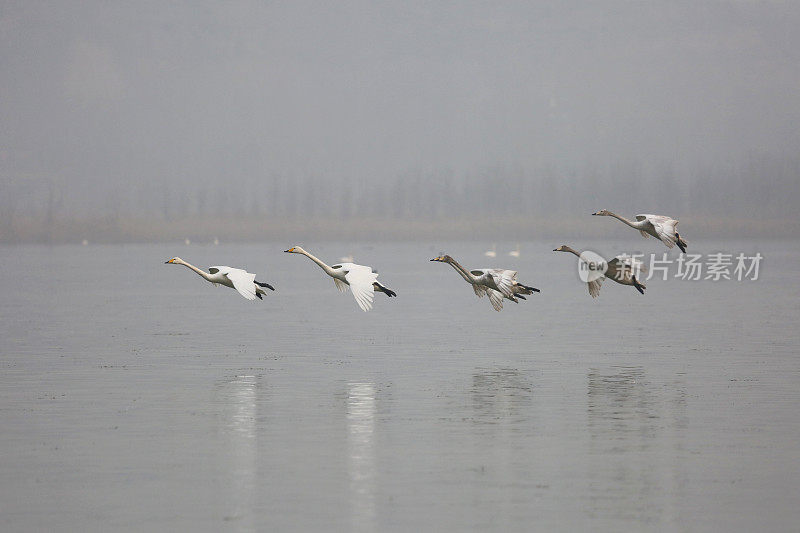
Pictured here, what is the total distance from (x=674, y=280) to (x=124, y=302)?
76.6 meters

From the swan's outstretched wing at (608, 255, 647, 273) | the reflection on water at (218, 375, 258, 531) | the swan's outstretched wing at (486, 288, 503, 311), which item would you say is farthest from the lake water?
the swan's outstretched wing at (608, 255, 647, 273)

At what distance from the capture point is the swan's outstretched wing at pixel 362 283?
30.5 metres

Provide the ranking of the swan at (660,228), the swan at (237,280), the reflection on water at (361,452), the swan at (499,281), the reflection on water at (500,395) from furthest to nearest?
the swan at (499,281) → the reflection on water at (500,395) → the swan at (237,280) → the swan at (660,228) → the reflection on water at (361,452)

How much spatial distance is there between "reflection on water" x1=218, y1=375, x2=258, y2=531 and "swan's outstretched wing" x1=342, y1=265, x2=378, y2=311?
13.8ft

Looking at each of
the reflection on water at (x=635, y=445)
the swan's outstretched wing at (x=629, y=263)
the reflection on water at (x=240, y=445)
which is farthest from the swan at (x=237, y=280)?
the reflection on water at (x=635, y=445)

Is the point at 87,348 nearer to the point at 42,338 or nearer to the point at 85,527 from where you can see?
the point at 42,338

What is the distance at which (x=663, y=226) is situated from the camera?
2894 centimetres

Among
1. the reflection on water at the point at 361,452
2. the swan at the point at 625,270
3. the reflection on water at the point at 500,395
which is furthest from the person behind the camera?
the reflection on water at the point at 500,395

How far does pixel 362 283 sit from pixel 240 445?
531 centimetres

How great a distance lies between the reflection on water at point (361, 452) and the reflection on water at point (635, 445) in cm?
417

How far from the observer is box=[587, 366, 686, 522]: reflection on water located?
900 inches

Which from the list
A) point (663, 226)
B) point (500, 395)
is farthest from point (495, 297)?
point (663, 226)

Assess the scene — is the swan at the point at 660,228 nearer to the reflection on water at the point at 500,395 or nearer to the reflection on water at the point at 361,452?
the reflection on water at the point at 500,395

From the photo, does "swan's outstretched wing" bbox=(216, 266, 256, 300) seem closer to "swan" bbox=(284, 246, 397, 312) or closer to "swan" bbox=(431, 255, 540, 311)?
→ "swan" bbox=(284, 246, 397, 312)
